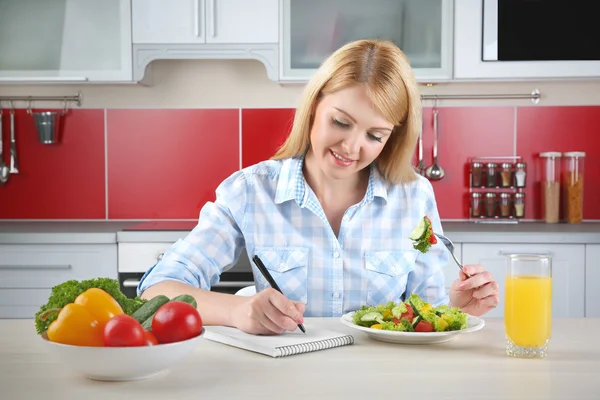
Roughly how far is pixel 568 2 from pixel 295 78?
1173 mm

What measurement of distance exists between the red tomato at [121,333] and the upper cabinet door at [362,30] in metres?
2.24

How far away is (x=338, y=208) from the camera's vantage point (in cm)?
197

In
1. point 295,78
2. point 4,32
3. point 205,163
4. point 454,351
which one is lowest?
point 454,351

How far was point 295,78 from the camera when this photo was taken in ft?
10.4

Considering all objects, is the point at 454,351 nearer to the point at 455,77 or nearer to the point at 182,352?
the point at 182,352

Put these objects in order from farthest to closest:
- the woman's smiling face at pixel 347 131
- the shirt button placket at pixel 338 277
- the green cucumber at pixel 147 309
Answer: the shirt button placket at pixel 338 277 < the woman's smiling face at pixel 347 131 < the green cucumber at pixel 147 309

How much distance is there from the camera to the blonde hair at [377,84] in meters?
1.72

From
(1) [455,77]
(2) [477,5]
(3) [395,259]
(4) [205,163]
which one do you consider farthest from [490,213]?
(3) [395,259]

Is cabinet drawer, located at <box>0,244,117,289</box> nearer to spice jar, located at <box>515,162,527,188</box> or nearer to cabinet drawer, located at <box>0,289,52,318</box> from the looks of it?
cabinet drawer, located at <box>0,289,52,318</box>

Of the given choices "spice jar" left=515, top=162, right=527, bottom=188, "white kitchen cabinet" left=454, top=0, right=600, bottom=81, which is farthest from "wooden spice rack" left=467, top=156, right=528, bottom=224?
"white kitchen cabinet" left=454, top=0, right=600, bottom=81

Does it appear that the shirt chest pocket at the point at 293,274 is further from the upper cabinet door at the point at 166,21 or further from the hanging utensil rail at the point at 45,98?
the hanging utensil rail at the point at 45,98

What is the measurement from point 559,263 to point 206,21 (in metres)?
1.74

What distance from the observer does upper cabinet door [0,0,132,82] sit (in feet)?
10.5

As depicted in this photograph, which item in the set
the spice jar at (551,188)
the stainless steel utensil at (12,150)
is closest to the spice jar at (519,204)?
the spice jar at (551,188)
